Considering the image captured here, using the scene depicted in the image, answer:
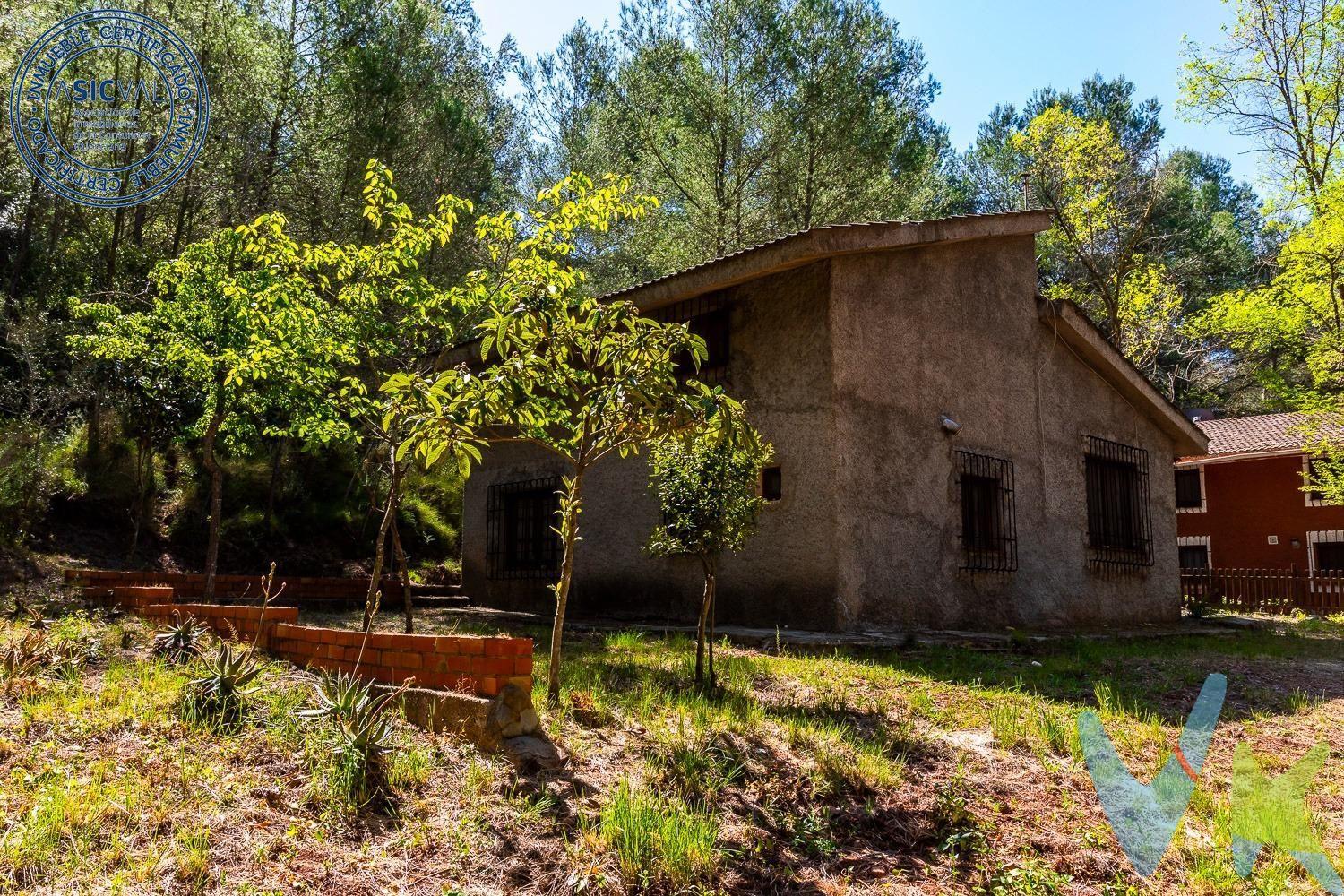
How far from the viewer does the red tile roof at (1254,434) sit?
68.2ft

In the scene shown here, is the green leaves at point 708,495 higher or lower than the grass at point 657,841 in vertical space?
higher

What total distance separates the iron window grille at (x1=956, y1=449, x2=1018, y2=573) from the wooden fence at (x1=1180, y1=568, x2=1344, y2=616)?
8.29 metres

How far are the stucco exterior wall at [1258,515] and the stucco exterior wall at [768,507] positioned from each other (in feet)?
51.2

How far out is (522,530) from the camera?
12820mm

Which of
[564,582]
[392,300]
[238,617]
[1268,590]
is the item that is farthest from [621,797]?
[1268,590]

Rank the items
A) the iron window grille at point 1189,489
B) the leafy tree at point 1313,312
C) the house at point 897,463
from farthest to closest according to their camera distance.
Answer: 1. the iron window grille at point 1189,489
2. the leafy tree at point 1313,312
3. the house at point 897,463

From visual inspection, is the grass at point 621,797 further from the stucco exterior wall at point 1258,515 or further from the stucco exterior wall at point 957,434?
the stucco exterior wall at point 1258,515

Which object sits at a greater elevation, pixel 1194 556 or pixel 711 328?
pixel 711 328

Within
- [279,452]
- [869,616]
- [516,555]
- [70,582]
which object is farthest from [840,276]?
[279,452]

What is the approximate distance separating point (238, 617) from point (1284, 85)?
70.6 feet

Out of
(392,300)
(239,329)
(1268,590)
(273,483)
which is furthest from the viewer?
(1268,590)

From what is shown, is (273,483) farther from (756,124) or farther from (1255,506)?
(1255,506)

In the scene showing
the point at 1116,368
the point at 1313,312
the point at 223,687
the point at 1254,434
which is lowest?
the point at 223,687

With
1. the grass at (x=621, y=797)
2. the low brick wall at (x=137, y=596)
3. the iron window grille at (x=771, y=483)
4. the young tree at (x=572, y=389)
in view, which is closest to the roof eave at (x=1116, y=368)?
the iron window grille at (x=771, y=483)
